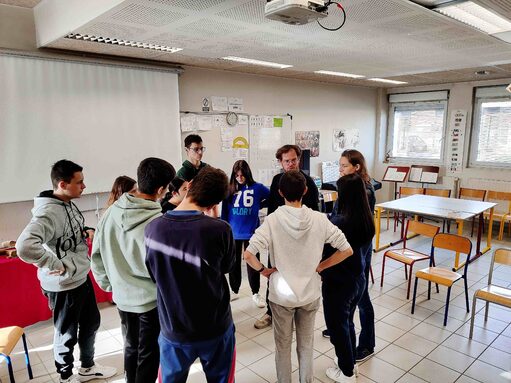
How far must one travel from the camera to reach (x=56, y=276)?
2.26 meters

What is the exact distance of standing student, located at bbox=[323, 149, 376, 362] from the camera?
2588 mm

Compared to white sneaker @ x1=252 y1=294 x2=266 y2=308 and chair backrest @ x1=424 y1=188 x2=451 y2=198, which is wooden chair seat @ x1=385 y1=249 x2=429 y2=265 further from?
chair backrest @ x1=424 y1=188 x2=451 y2=198

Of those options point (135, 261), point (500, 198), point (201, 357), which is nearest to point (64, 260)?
point (135, 261)

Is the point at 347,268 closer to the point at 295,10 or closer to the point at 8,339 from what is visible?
the point at 295,10

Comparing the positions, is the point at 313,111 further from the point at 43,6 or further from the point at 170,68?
the point at 43,6

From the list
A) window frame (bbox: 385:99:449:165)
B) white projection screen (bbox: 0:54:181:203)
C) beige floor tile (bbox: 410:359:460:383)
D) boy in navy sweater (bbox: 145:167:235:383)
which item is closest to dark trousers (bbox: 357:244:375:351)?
beige floor tile (bbox: 410:359:460:383)

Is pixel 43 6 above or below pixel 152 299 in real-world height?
above

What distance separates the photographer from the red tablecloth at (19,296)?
10.2 ft

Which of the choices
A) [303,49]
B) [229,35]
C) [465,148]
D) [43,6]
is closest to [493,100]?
[465,148]

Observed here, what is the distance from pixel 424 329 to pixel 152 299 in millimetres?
2560

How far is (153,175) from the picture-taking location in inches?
71.8

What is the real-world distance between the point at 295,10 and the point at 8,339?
8.60ft

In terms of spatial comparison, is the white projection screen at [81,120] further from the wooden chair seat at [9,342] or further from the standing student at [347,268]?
the standing student at [347,268]

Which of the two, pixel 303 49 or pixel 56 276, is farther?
pixel 303 49
